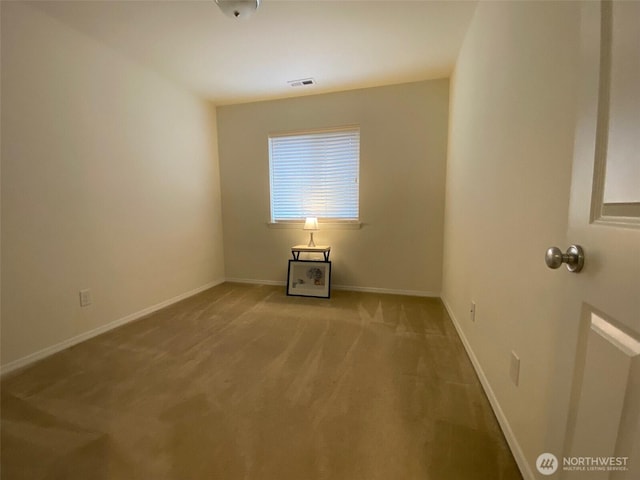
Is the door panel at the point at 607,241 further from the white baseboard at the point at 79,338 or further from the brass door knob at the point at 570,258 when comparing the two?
the white baseboard at the point at 79,338

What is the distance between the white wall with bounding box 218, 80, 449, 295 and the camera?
9.78 feet

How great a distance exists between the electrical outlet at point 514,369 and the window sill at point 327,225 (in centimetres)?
223

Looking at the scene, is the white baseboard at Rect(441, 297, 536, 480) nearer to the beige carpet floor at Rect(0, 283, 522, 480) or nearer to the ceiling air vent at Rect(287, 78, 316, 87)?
the beige carpet floor at Rect(0, 283, 522, 480)

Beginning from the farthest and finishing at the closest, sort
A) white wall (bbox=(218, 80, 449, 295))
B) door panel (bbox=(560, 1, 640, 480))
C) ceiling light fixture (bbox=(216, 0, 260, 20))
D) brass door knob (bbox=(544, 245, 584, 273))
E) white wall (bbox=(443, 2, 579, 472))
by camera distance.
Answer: white wall (bbox=(218, 80, 449, 295)) → ceiling light fixture (bbox=(216, 0, 260, 20)) → white wall (bbox=(443, 2, 579, 472)) → brass door knob (bbox=(544, 245, 584, 273)) → door panel (bbox=(560, 1, 640, 480))

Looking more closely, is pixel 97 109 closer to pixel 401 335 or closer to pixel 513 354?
pixel 401 335

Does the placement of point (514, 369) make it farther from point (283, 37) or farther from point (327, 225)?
point (283, 37)

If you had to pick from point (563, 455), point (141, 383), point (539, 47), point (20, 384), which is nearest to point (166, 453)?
point (141, 383)

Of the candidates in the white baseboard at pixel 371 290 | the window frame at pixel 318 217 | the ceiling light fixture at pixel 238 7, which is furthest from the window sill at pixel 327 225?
the ceiling light fixture at pixel 238 7

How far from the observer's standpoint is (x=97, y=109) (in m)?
2.18

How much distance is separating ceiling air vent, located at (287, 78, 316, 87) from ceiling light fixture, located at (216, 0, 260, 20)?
1.15 m

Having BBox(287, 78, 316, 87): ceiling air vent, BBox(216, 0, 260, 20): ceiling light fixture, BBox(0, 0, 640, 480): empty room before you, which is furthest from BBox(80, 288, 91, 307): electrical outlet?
BBox(287, 78, 316, 87): ceiling air vent

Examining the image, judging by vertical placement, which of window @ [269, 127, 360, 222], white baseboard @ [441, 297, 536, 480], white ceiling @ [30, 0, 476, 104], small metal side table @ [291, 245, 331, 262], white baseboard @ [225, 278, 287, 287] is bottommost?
white baseboard @ [225, 278, 287, 287]

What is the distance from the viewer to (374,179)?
10.3ft

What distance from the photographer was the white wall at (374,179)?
2.98 metres
